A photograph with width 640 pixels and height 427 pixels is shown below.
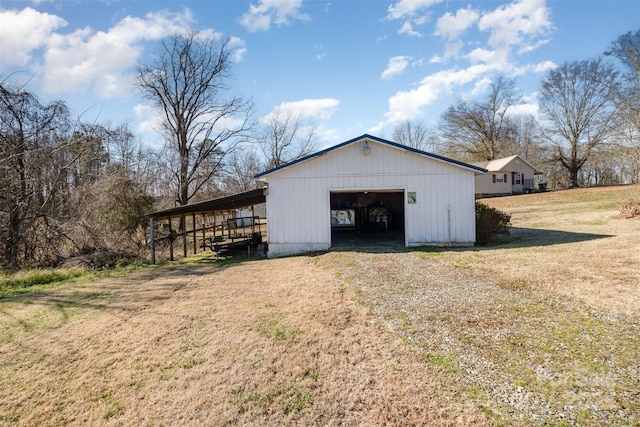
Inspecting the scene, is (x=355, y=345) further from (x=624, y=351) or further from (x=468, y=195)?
(x=468, y=195)

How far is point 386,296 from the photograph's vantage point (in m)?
5.79

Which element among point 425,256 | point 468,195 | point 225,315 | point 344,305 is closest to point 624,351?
point 344,305

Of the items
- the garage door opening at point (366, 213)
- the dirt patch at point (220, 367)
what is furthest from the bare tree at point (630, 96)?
the dirt patch at point (220, 367)

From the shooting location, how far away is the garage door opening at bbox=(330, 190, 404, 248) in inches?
659

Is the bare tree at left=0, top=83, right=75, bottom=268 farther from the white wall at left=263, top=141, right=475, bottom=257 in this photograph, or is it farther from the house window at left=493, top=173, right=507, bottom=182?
the house window at left=493, top=173, right=507, bottom=182

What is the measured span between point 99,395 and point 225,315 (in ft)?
7.18

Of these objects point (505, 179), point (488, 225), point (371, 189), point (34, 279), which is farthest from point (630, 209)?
point (505, 179)

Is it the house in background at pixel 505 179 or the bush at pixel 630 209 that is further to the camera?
the house in background at pixel 505 179

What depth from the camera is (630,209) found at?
1434 cm

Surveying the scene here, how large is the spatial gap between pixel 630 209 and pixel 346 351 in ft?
55.9

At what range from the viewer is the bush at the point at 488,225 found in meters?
11.6

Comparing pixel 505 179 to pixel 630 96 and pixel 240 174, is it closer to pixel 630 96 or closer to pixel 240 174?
pixel 630 96

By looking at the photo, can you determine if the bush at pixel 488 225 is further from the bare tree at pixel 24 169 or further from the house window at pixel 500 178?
Result: the house window at pixel 500 178

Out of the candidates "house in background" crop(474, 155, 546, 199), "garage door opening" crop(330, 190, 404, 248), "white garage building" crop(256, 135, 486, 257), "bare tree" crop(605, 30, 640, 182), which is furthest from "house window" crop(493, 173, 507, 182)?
"white garage building" crop(256, 135, 486, 257)
